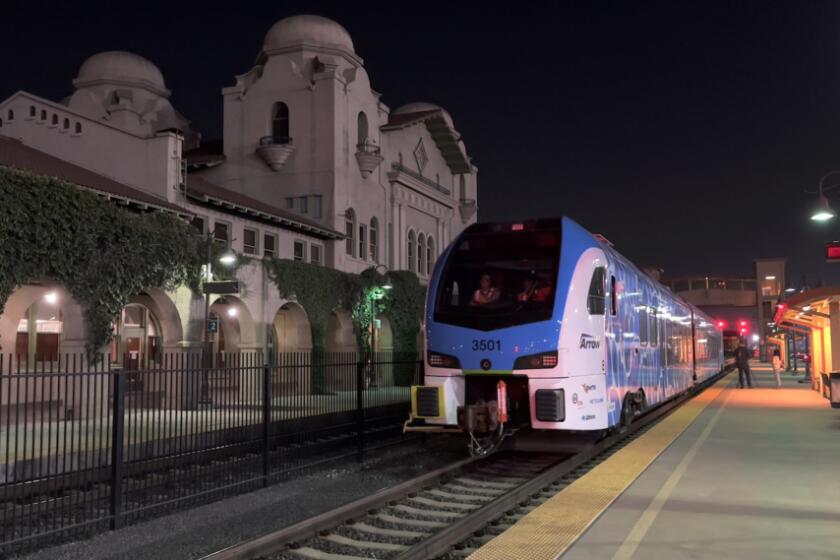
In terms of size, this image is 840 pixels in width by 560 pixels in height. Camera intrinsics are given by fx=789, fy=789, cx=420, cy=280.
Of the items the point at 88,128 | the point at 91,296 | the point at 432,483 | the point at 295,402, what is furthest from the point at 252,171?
the point at 432,483

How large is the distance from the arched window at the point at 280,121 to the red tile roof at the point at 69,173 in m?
12.1

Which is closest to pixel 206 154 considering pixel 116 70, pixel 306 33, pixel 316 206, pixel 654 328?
pixel 116 70

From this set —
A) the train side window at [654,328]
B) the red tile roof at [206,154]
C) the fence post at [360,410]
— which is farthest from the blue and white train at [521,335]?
the red tile roof at [206,154]

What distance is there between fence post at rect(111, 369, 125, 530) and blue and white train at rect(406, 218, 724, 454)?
431 centimetres

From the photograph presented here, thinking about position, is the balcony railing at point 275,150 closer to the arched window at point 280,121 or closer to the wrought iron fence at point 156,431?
the arched window at point 280,121

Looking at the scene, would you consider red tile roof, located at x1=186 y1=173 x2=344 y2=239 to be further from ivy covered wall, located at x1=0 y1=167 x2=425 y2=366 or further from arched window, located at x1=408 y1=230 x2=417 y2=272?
arched window, located at x1=408 y1=230 x2=417 y2=272

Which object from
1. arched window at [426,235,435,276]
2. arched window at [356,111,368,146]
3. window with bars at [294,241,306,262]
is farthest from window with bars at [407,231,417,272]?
window with bars at [294,241,306,262]

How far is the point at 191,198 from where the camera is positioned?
2452 centimetres

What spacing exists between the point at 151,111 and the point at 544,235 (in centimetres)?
3077

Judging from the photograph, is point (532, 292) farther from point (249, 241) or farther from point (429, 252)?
point (429, 252)

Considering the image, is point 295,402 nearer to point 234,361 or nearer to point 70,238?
point 234,361

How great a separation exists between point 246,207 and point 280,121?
9292 millimetres

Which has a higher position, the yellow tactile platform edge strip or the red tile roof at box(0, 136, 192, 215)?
the red tile roof at box(0, 136, 192, 215)

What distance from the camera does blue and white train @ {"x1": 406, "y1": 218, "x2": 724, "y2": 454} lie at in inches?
420
